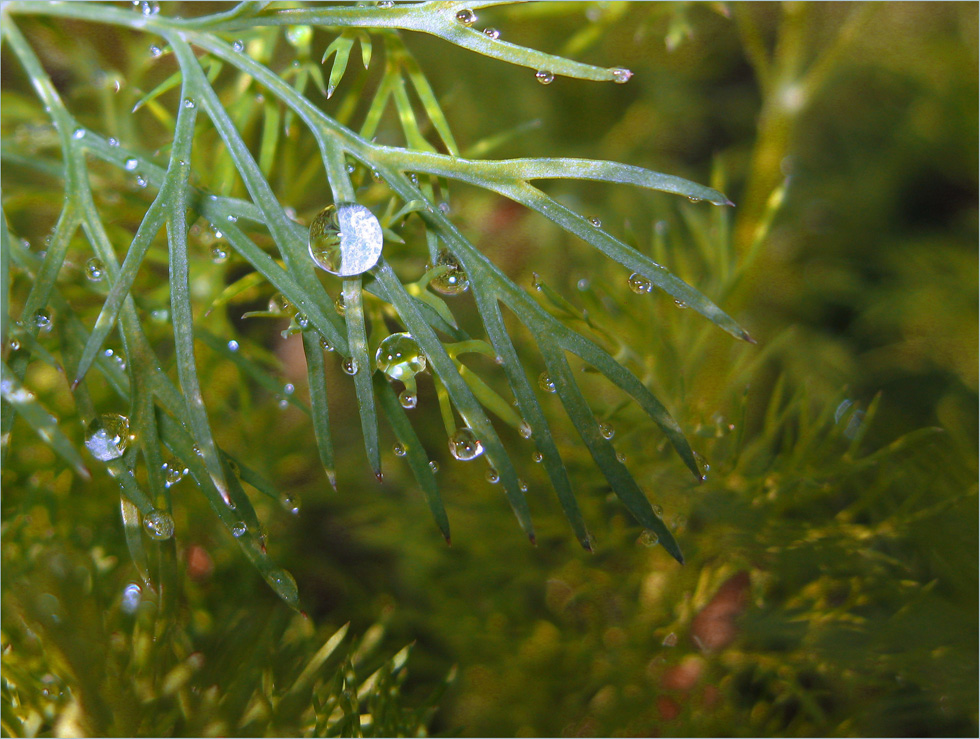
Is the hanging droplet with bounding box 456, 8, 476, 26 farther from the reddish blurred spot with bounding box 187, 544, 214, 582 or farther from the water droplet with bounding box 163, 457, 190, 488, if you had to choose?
the reddish blurred spot with bounding box 187, 544, 214, 582

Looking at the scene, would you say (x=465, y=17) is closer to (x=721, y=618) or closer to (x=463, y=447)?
(x=463, y=447)

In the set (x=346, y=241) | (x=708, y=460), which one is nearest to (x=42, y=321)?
Result: (x=346, y=241)

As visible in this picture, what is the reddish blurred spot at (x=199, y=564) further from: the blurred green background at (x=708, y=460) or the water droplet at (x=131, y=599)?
the water droplet at (x=131, y=599)

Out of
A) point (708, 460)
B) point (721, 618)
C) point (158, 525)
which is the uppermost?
point (158, 525)

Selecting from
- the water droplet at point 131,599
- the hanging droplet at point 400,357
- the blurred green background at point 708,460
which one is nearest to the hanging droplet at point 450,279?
the hanging droplet at point 400,357

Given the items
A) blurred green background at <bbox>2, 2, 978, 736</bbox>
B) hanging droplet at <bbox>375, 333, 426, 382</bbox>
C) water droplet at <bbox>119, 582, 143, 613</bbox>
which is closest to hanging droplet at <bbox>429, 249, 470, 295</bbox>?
hanging droplet at <bbox>375, 333, 426, 382</bbox>

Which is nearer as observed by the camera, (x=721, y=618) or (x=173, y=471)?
(x=173, y=471)
